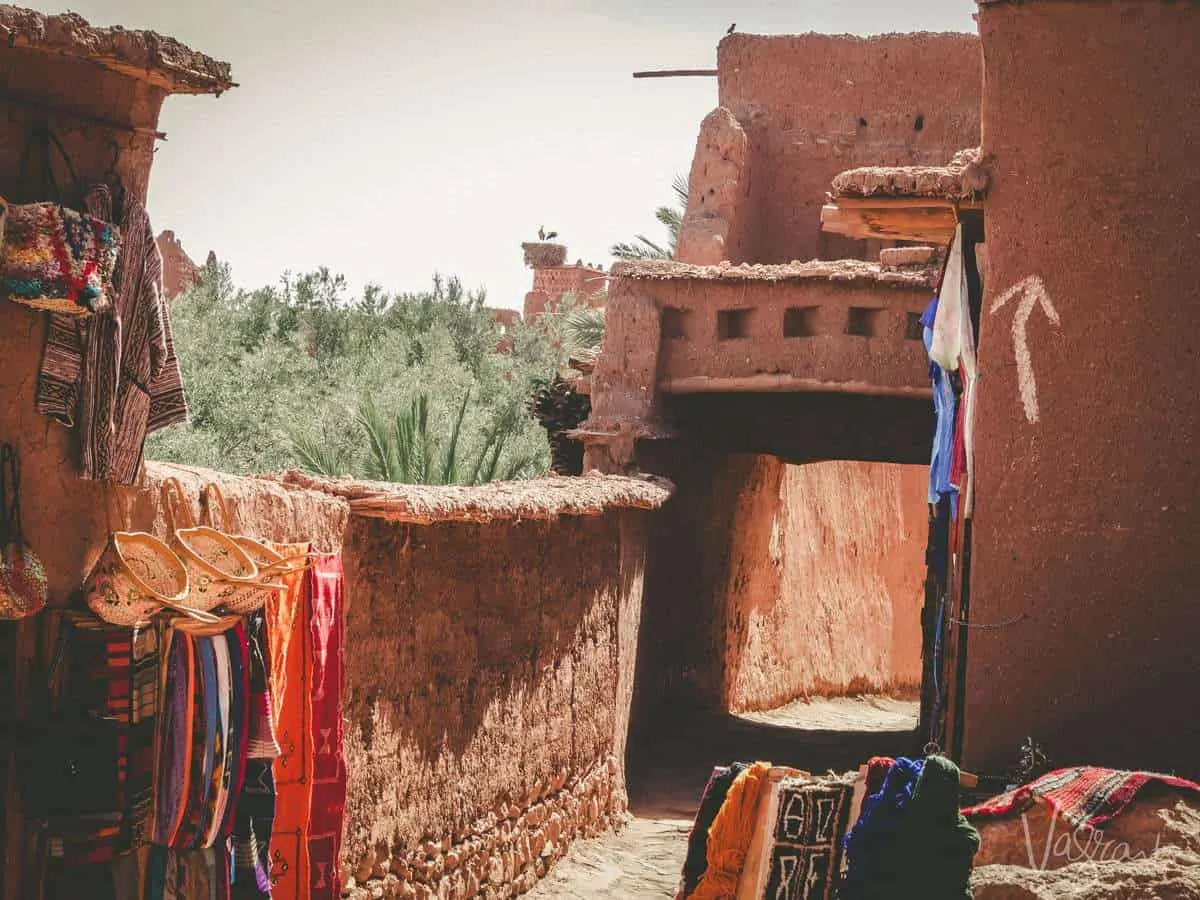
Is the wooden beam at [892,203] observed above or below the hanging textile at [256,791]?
above

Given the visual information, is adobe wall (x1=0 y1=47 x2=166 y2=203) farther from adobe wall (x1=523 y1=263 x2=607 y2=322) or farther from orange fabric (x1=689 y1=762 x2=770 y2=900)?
adobe wall (x1=523 y1=263 x2=607 y2=322)

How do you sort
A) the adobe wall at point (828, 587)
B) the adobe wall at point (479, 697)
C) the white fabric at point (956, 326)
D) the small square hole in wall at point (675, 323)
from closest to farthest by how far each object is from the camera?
the adobe wall at point (479, 697), the white fabric at point (956, 326), the small square hole in wall at point (675, 323), the adobe wall at point (828, 587)

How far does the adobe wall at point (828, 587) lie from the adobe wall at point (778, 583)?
20 mm

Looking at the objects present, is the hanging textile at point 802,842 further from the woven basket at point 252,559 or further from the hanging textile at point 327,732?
the woven basket at point 252,559

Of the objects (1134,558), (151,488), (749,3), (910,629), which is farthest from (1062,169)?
(749,3)

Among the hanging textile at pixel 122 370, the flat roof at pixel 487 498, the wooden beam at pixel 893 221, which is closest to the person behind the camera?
the hanging textile at pixel 122 370

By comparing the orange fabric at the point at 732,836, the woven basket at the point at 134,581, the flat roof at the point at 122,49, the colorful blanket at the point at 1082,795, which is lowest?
the orange fabric at the point at 732,836

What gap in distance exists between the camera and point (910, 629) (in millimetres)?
19641

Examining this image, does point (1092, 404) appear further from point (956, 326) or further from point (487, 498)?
point (487, 498)

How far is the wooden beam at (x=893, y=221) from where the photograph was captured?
932 centimetres

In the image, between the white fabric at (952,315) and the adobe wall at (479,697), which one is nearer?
the adobe wall at (479,697)

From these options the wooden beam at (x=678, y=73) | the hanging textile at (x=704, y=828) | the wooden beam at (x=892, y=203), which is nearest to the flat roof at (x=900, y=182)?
the wooden beam at (x=892, y=203)

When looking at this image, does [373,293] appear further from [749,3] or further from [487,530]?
[487,530]

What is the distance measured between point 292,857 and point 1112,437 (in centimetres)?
Result: 384
